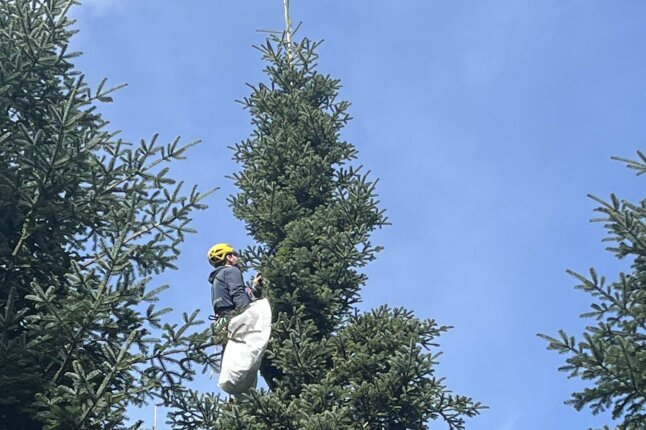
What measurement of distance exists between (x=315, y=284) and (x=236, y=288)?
14.7 ft

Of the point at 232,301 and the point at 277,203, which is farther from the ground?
the point at 277,203

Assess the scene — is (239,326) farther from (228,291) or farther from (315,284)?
(315,284)

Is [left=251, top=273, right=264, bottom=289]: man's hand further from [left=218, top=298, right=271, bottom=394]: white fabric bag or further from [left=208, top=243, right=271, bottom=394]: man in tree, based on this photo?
[left=218, top=298, right=271, bottom=394]: white fabric bag

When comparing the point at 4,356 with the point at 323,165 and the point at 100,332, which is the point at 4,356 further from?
the point at 323,165

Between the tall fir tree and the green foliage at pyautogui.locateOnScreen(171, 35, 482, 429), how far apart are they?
0.07 feet

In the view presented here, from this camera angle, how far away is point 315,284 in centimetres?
1550

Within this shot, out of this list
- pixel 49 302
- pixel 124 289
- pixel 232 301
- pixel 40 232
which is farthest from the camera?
pixel 232 301

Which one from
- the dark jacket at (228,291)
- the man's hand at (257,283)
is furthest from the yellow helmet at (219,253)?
the man's hand at (257,283)

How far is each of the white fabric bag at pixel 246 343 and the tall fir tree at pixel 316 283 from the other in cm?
146

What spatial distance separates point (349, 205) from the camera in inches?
646

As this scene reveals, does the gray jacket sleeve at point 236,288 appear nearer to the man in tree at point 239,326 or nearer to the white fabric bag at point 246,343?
the man in tree at point 239,326

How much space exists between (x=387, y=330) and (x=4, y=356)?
7.97 metres

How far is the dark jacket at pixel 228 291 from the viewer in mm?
11062

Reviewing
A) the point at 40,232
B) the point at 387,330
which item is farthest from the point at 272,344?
the point at 40,232
